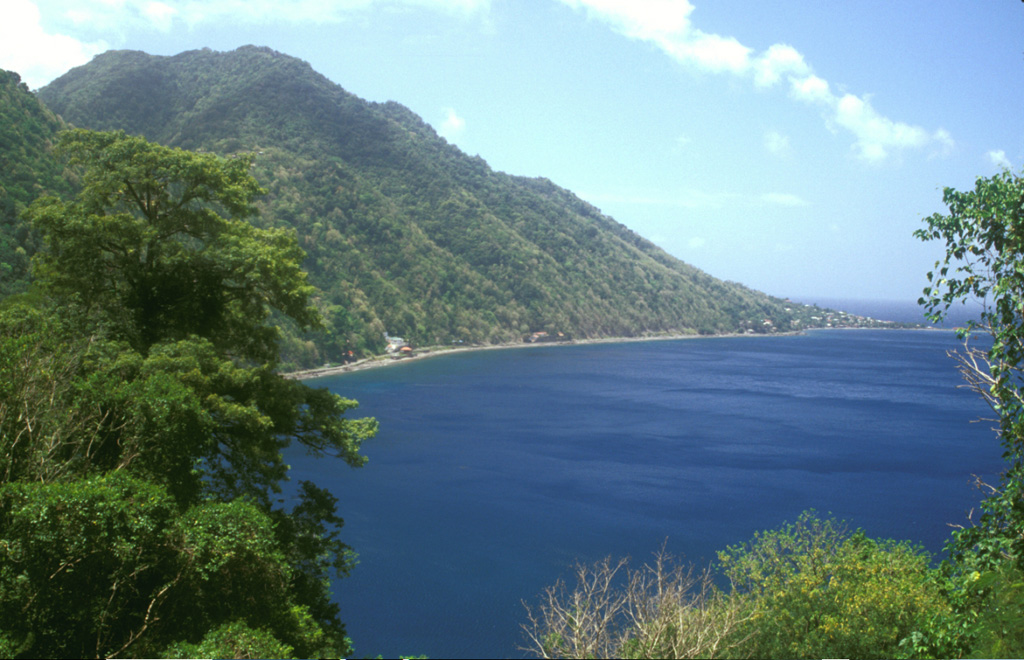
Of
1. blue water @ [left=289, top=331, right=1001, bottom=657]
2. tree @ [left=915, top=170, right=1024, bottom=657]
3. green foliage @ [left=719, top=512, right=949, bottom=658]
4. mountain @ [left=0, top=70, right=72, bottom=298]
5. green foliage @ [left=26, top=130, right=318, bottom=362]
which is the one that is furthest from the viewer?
mountain @ [left=0, top=70, right=72, bottom=298]

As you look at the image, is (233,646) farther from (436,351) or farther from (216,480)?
(436,351)

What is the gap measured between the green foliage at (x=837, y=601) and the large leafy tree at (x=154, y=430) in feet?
26.0

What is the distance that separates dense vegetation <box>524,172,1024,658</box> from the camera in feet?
19.0

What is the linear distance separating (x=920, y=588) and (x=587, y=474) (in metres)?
26.4

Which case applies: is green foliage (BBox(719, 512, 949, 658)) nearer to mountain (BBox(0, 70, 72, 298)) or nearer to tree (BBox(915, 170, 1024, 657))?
tree (BBox(915, 170, 1024, 657))

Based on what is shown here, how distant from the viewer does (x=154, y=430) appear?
26.7ft

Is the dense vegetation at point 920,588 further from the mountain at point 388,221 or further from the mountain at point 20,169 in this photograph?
the mountain at point 388,221

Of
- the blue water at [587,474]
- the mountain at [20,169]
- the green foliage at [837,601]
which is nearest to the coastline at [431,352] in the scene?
the blue water at [587,474]

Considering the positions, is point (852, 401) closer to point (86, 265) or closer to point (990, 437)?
point (990, 437)

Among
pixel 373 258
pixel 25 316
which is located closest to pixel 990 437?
pixel 25 316

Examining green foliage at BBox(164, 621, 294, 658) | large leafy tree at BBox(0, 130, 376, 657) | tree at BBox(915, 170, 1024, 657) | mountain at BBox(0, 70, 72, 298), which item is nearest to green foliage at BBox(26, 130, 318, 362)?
large leafy tree at BBox(0, 130, 376, 657)

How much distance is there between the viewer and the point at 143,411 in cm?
809

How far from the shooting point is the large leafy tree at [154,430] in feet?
20.2

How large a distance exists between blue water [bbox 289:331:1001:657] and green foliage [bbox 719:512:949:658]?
9425mm
